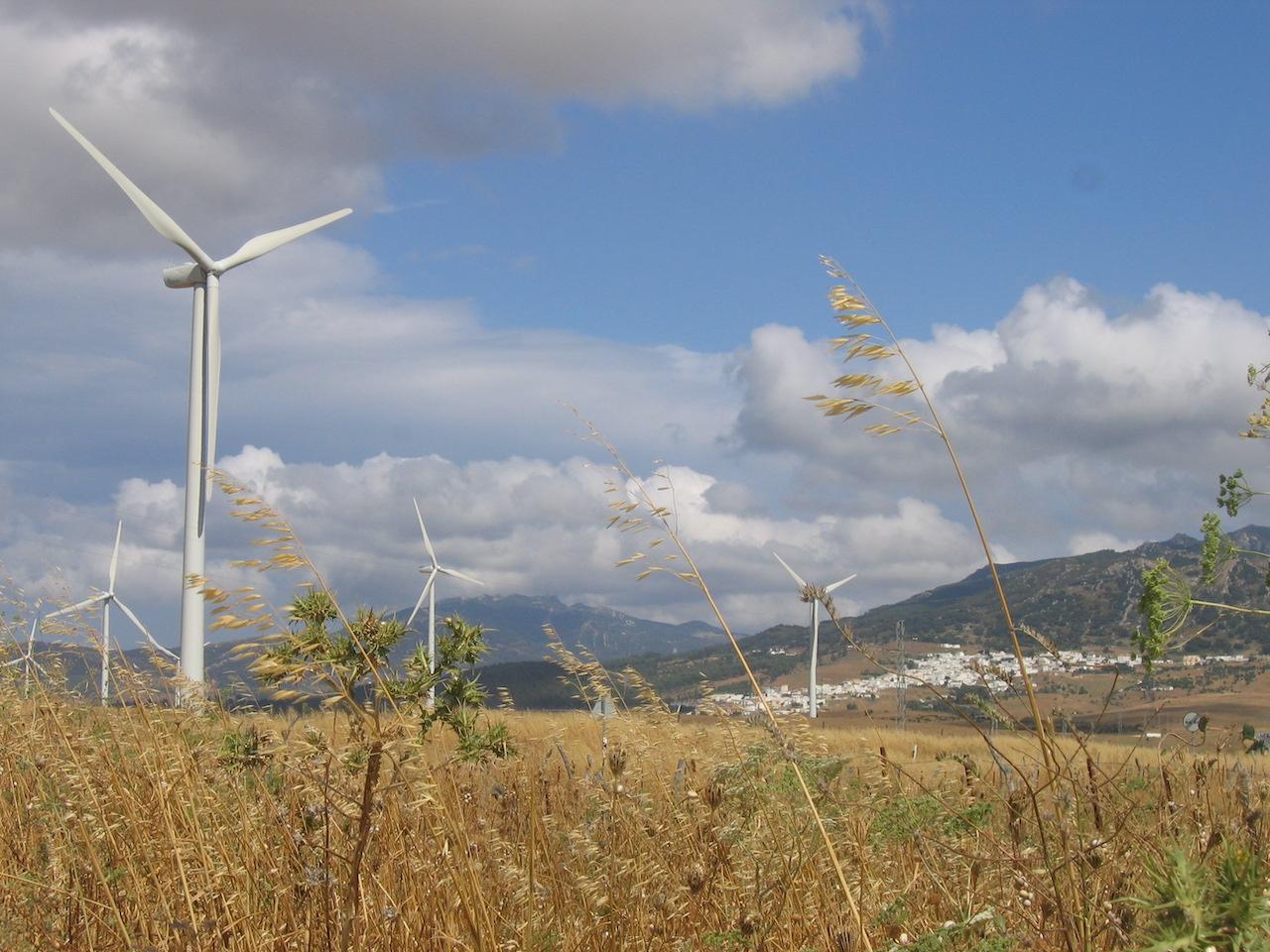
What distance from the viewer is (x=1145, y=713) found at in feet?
15.5

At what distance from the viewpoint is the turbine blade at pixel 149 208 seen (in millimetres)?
23609

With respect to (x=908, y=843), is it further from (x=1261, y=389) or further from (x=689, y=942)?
(x=1261, y=389)

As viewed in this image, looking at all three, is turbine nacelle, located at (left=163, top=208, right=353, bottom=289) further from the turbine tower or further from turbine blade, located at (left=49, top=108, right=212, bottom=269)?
the turbine tower

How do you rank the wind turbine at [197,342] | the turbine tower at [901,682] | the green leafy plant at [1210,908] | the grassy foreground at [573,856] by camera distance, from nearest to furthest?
the green leafy plant at [1210,908], the turbine tower at [901,682], the grassy foreground at [573,856], the wind turbine at [197,342]

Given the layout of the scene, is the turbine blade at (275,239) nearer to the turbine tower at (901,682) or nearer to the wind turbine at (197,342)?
the wind turbine at (197,342)

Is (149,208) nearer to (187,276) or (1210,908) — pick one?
(187,276)

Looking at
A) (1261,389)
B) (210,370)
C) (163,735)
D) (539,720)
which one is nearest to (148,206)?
(210,370)

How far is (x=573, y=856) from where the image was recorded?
5.59 meters

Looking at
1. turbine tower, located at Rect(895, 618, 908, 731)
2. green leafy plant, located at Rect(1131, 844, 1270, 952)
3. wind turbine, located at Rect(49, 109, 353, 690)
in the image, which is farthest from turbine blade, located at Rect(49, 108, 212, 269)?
green leafy plant, located at Rect(1131, 844, 1270, 952)

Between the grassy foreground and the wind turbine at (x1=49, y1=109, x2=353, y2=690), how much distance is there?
17354mm

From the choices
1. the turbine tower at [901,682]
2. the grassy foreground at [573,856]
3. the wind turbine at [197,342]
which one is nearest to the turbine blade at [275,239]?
the wind turbine at [197,342]

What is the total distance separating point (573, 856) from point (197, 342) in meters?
23.1

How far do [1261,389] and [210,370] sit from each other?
22.9 meters

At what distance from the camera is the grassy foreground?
145 inches
